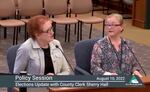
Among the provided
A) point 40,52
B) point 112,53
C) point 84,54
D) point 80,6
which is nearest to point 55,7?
point 80,6

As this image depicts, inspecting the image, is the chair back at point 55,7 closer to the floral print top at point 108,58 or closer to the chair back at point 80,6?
the chair back at point 80,6

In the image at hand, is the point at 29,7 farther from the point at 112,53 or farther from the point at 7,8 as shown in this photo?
the point at 112,53

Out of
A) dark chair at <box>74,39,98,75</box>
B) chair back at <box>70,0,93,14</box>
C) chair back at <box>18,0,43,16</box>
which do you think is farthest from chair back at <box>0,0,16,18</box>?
dark chair at <box>74,39,98,75</box>

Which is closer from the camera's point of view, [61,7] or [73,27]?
[61,7]

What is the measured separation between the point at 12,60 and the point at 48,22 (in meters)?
0.45

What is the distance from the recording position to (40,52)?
324 cm

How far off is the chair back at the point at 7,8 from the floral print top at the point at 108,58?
390 cm

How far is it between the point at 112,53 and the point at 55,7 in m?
4.32

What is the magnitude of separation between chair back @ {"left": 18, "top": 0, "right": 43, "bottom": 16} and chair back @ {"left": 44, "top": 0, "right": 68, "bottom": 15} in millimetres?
154

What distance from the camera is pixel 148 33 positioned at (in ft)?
29.8

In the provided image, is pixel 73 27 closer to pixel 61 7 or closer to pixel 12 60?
pixel 61 7

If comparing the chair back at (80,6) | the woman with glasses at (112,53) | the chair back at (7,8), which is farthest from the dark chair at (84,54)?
the chair back at (80,6)

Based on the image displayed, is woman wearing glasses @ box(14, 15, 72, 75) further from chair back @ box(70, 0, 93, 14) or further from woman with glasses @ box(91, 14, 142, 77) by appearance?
chair back @ box(70, 0, 93, 14)

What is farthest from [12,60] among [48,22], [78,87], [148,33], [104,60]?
[148,33]
